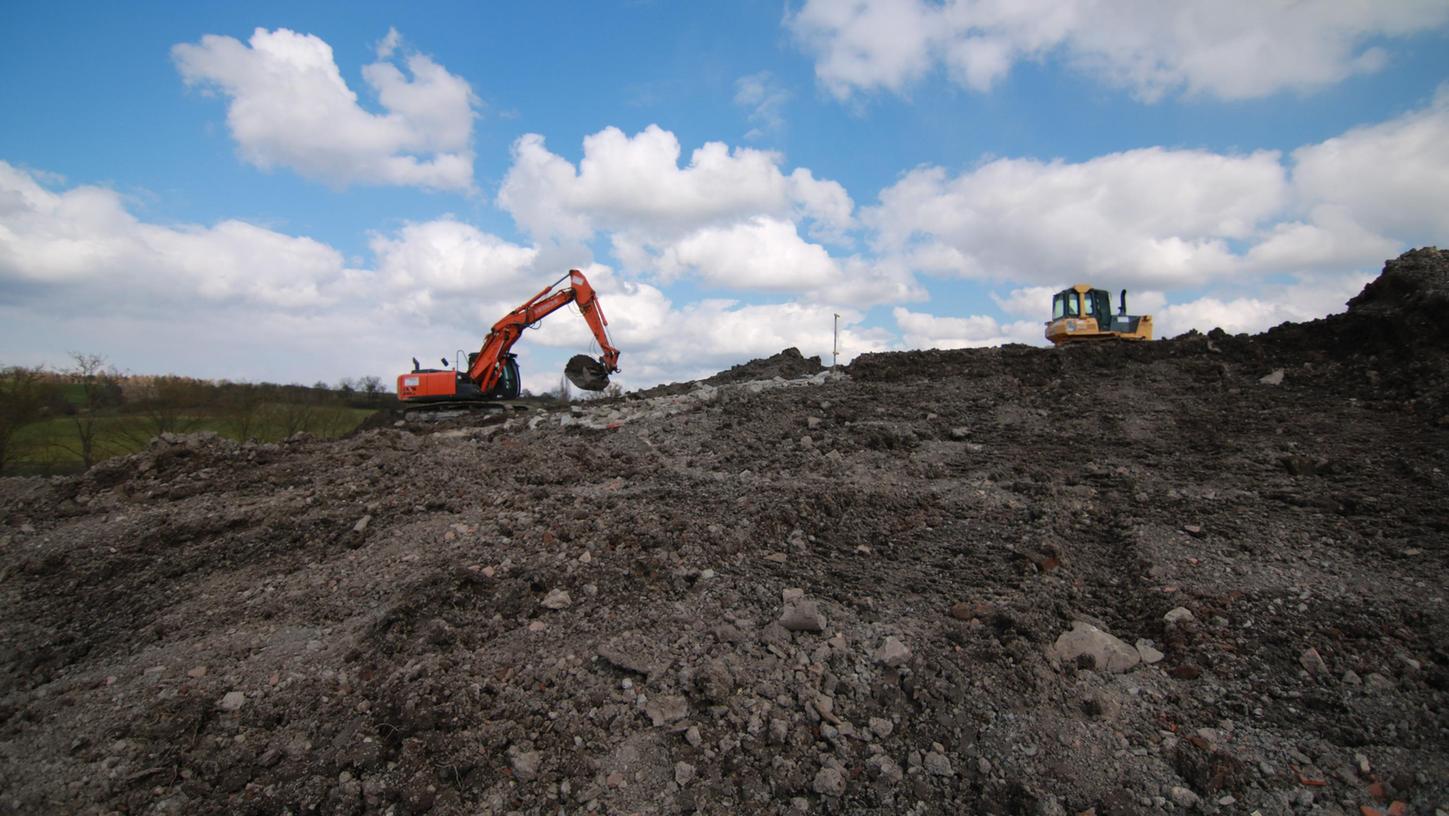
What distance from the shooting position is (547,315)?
14.5m

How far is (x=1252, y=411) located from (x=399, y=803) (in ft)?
29.2

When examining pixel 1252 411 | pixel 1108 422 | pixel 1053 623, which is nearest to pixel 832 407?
pixel 1108 422

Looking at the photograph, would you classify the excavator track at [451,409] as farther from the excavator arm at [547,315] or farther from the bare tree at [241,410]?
the bare tree at [241,410]

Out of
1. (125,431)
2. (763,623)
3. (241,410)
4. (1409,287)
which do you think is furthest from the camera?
(241,410)

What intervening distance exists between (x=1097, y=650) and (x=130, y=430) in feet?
57.3

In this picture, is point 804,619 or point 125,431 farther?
point 125,431

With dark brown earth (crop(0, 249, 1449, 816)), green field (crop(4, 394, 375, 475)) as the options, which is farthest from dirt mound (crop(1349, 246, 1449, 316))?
green field (crop(4, 394, 375, 475))

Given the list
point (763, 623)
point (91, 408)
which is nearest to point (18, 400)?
point (91, 408)

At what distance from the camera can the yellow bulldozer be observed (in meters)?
14.9

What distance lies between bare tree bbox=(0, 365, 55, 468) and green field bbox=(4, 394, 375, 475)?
6.5 inches

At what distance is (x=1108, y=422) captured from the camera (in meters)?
8.21

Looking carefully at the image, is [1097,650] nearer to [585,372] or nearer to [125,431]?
[585,372]

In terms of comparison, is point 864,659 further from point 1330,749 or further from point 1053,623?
point 1330,749

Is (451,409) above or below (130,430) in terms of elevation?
above
